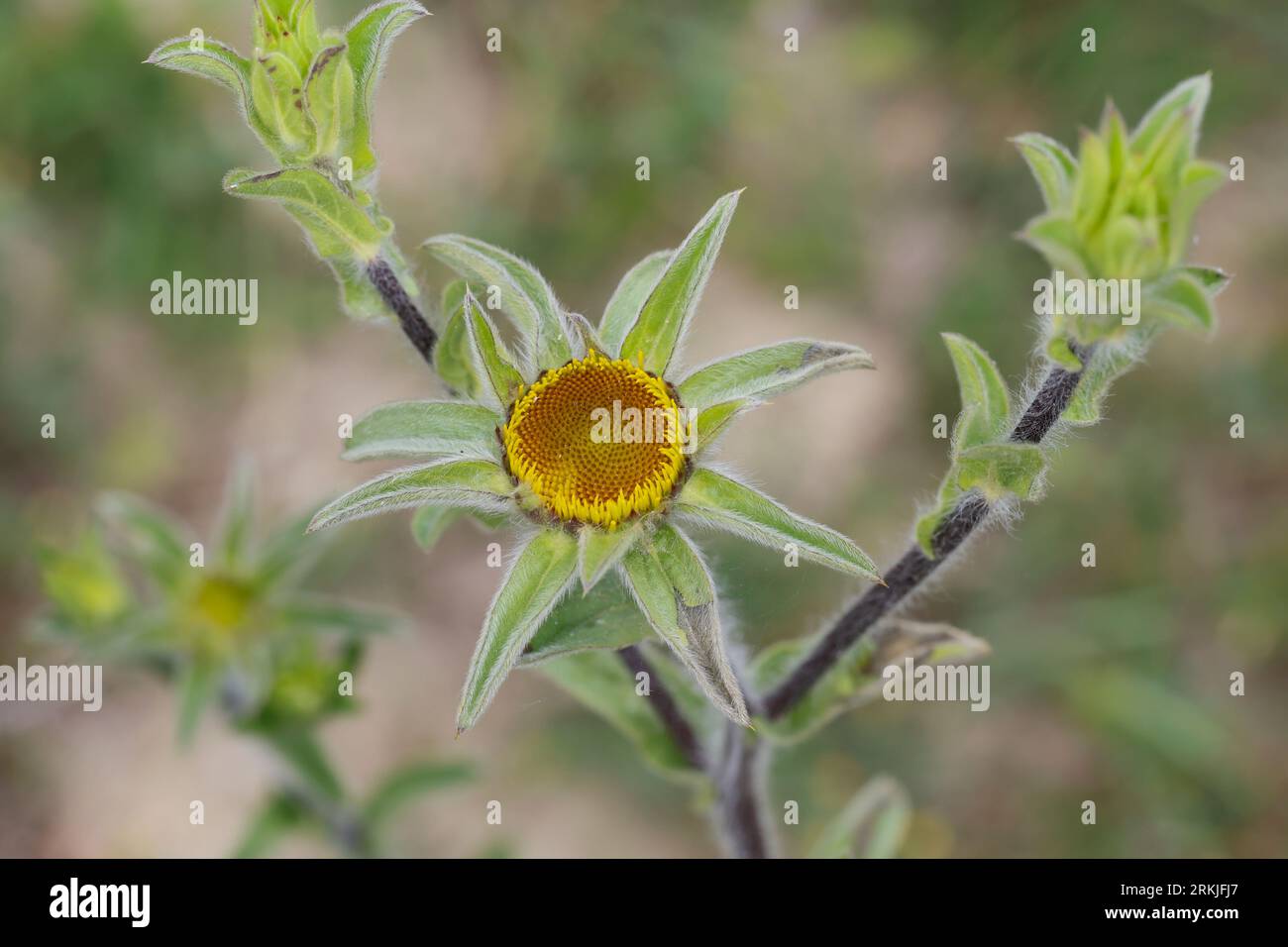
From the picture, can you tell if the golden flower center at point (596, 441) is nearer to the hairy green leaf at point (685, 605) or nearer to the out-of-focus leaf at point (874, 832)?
the hairy green leaf at point (685, 605)

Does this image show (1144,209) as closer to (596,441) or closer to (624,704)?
(596,441)

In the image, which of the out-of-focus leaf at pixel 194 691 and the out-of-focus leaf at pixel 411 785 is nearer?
the out-of-focus leaf at pixel 194 691

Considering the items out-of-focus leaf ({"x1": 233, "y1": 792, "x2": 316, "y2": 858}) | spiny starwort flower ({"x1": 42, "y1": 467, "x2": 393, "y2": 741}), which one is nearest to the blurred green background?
out-of-focus leaf ({"x1": 233, "y1": 792, "x2": 316, "y2": 858})

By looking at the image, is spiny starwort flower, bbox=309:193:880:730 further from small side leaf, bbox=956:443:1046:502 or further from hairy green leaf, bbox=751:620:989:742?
hairy green leaf, bbox=751:620:989:742

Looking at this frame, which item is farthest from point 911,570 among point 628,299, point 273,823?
point 273,823

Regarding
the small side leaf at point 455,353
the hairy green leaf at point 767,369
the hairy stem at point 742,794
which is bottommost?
the hairy stem at point 742,794

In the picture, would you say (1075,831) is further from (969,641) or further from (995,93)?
(995,93)

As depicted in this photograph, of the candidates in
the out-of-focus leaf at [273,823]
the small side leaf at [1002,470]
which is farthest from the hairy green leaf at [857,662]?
the out-of-focus leaf at [273,823]
